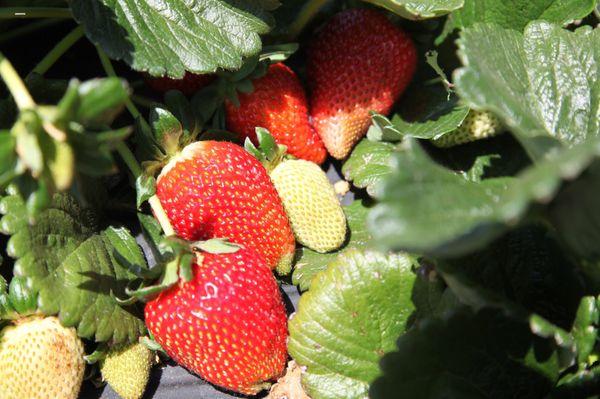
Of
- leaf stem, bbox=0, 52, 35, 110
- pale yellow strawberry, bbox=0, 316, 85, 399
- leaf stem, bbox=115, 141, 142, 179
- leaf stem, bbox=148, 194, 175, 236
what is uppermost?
leaf stem, bbox=0, 52, 35, 110

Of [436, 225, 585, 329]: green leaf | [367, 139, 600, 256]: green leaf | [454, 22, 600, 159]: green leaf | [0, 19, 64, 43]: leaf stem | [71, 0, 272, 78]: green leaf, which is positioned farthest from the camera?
[0, 19, 64, 43]: leaf stem

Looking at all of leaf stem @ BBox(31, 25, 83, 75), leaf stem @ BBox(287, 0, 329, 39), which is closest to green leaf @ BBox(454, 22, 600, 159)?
leaf stem @ BBox(287, 0, 329, 39)

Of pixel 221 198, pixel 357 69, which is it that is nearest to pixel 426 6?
pixel 357 69

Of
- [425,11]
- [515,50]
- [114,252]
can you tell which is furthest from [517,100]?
[114,252]

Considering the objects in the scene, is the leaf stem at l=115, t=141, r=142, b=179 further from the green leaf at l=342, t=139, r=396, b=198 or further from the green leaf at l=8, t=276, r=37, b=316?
the green leaf at l=342, t=139, r=396, b=198

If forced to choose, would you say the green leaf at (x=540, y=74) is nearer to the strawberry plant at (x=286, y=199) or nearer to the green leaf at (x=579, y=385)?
the strawberry plant at (x=286, y=199)

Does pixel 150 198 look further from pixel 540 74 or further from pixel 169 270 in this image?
pixel 540 74

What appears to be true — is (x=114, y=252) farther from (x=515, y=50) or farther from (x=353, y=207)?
(x=515, y=50)
